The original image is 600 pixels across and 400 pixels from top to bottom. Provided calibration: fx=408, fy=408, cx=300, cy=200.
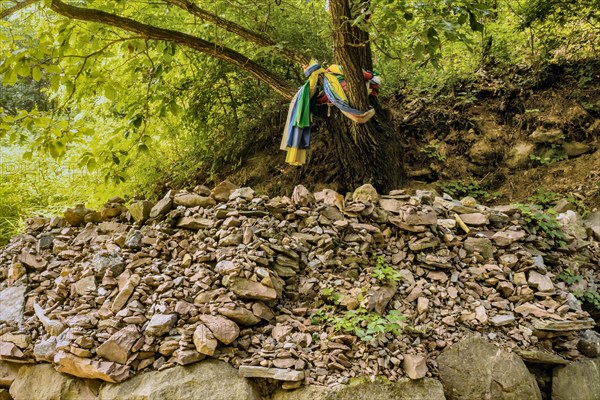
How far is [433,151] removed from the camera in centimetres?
439

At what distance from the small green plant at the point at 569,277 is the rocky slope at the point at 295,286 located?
0.01 metres

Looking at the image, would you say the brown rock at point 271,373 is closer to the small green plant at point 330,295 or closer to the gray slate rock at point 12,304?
the small green plant at point 330,295

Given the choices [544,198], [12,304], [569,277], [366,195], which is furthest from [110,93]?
[544,198]

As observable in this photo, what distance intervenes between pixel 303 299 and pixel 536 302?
1504 mm

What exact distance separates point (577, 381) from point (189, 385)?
223 centimetres

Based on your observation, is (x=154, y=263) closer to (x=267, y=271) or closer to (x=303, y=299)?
(x=267, y=271)

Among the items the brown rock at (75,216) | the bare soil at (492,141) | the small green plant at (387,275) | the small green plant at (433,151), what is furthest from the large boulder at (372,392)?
the small green plant at (433,151)

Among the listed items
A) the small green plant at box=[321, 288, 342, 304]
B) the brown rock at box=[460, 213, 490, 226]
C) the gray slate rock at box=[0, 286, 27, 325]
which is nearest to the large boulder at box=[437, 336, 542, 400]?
the small green plant at box=[321, 288, 342, 304]

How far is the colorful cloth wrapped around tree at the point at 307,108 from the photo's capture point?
3.10m

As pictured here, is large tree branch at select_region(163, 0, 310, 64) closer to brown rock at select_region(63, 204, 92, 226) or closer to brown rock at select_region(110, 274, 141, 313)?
brown rock at select_region(63, 204, 92, 226)

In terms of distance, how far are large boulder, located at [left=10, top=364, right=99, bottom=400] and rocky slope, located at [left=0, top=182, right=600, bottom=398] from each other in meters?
0.07

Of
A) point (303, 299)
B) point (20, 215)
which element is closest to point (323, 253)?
point (303, 299)

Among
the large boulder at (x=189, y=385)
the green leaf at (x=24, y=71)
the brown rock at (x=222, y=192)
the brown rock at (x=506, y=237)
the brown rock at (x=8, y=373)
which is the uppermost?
the green leaf at (x=24, y=71)

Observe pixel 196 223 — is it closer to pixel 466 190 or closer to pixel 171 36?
pixel 171 36
